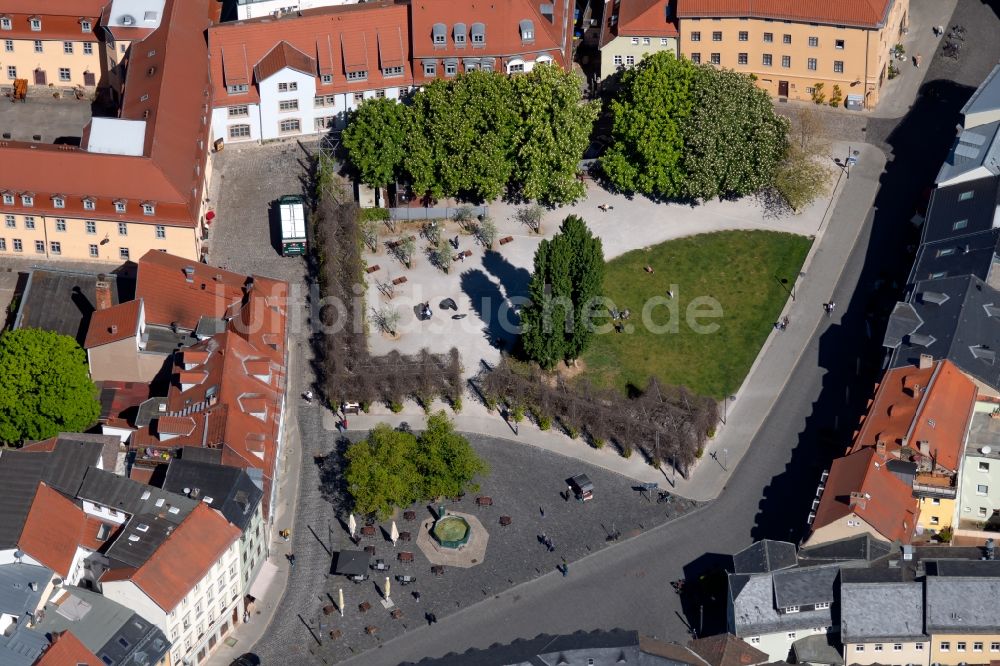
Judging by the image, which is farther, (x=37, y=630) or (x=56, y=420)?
(x=56, y=420)

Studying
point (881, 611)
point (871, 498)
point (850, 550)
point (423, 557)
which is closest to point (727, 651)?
point (881, 611)

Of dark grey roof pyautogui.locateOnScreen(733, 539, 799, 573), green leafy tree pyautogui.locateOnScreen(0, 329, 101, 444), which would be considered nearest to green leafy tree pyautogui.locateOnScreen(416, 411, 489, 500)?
dark grey roof pyautogui.locateOnScreen(733, 539, 799, 573)

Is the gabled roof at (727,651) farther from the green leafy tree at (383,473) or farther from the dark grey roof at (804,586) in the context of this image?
the green leafy tree at (383,473)

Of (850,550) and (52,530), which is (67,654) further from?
(850,550)

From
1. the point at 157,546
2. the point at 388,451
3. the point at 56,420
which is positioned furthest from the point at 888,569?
the point at 56,420

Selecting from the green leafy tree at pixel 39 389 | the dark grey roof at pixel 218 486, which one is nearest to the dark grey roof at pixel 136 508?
the dark grey roof at pixel 218 486

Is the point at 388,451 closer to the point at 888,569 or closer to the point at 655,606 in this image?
the point at 655,606
